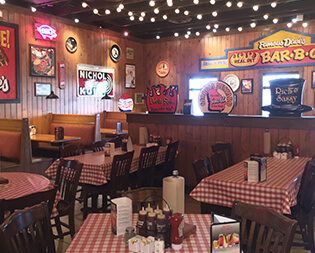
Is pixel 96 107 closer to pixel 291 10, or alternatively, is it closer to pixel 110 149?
pixel 110 149

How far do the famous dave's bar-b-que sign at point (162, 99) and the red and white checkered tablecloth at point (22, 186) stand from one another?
2886 mm

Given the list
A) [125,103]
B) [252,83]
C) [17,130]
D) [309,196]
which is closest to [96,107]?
[125,103]

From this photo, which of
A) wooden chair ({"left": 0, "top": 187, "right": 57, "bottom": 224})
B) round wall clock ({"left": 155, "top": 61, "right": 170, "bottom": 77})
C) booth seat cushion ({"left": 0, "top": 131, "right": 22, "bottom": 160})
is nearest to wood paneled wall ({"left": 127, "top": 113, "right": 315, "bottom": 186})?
booth seat cushion ({"left": 0, "top": 131, "right": 22, "bottom": 160})

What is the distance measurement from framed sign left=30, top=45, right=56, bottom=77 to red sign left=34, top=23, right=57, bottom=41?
9.3 inches

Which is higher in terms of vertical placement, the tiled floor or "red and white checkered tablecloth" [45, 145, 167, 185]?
"red and white checkered tablecloth" [45, 145, 167, 185]

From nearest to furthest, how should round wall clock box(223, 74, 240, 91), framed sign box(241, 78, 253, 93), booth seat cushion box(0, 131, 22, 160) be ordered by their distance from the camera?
booth seat cushion box(0, 131, 22, 160)
framed sign box(241, 78, 253, 93)
round wall clock box(223, 74, 240, 91)

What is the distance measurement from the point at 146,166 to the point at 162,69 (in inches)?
244

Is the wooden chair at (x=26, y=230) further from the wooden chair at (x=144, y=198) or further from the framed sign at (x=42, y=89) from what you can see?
the framed sign at (x=42, y=89)

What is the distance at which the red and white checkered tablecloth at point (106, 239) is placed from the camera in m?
1.74

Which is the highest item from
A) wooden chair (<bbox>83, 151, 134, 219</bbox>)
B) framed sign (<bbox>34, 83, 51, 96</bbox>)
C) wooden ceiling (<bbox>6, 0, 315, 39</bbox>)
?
wooden ceiling (<bbox>6, 0, 315, 39</bbox>)

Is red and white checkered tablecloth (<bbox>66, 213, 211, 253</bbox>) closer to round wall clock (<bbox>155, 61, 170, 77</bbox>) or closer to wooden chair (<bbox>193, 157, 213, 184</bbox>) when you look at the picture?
wooden chair (<bbox>193, 157, 213, 184</bbox>)

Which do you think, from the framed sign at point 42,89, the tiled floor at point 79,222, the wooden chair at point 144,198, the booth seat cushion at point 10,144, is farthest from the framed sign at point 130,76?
the wooden chair at point 144,198

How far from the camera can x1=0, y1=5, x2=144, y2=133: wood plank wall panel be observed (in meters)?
7.26

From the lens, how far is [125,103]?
849cm
